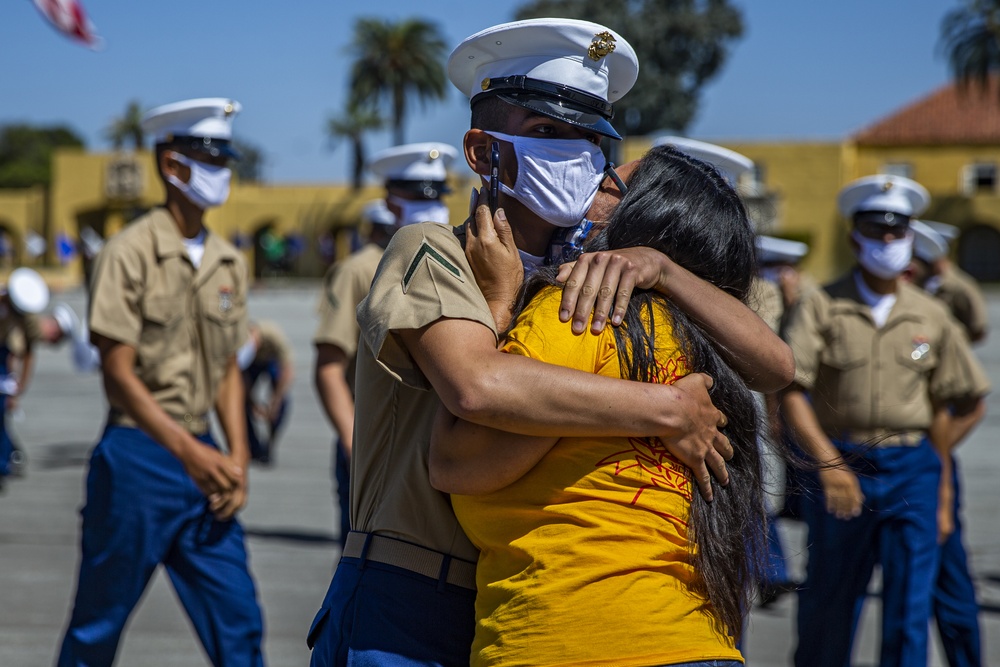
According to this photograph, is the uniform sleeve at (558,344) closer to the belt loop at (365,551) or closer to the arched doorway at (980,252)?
the belt loop at (365,551)

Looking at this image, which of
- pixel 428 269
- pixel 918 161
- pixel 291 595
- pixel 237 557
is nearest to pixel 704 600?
pixel 428 269

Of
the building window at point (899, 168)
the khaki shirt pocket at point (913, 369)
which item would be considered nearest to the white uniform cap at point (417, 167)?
the khaki shirt pocket at point (913, 369)

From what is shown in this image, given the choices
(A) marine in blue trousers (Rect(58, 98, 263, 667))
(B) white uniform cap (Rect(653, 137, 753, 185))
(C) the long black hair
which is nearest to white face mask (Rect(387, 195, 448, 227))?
(B) white uniform cap (Rect(653, 137, 753, 185))

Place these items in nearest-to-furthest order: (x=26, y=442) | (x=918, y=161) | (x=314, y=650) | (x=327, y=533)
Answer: (x=314, y=650), (x=327, y=533), (x=26, y=442), (x=918, y=161)

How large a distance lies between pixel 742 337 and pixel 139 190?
52.5 m

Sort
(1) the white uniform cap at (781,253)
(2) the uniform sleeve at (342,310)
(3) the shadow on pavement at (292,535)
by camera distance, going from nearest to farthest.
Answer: (2) the uniform sleeve at (342,310) → (1) the white uniform cap at (781,253) → (3) the shadow on pavement at (292,535)

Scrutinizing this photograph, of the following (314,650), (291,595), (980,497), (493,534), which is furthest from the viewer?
(980,497)

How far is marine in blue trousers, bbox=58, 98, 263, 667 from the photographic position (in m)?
3.90

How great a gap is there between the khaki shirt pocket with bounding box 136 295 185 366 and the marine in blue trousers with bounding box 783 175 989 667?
2.23 m

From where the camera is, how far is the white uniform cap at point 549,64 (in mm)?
2322

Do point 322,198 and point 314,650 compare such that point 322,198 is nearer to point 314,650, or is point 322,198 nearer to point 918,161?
point 918,161

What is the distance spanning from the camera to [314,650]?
2.44 meters

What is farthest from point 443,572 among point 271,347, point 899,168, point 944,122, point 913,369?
point 944,122

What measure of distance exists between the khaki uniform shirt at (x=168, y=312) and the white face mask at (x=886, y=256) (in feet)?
8.61
